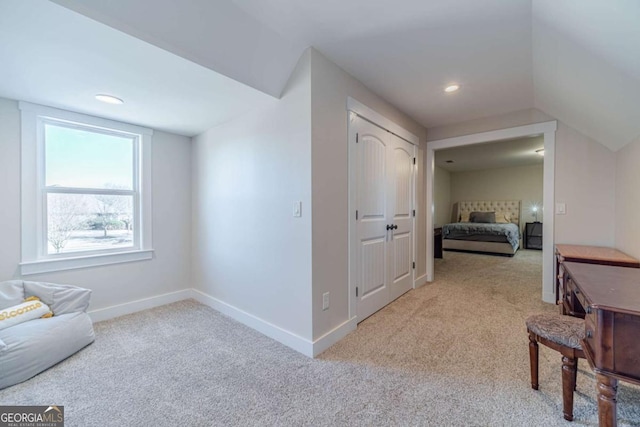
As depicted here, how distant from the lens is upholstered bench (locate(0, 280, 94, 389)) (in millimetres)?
1682

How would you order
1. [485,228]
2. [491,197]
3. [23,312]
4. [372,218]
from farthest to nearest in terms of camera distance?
1. [491,197]
2. [485,228]
3. [372,218]
4. [23,312]

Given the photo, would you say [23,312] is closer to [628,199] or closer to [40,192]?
[40,192]

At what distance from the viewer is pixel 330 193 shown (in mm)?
2137

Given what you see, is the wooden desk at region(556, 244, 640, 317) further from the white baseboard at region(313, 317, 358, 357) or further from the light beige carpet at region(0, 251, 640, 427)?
the white baseboard at region(313, 317, 358, 357)

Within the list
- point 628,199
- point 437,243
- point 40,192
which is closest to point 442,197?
A: point 437,243

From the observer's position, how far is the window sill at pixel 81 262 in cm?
231

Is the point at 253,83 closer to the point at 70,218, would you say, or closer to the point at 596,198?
the point at 70,218

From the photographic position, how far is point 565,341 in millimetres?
1319

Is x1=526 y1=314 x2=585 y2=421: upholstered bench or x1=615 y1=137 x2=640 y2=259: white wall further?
x1=615 y1=137 x2=640 y2=259: white wall

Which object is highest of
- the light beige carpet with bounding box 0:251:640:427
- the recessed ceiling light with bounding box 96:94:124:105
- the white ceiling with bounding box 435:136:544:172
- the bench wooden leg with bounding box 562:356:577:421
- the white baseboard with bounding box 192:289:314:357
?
the white ceiling with bounding box 435:136:544:172

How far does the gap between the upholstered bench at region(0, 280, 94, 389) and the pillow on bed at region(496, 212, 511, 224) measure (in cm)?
836

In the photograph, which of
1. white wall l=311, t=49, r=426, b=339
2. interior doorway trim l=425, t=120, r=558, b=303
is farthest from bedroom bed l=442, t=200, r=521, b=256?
white wall l=311, t=49, r=426, b=339

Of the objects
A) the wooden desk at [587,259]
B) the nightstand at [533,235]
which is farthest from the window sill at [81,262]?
the nightstand at [533,235]

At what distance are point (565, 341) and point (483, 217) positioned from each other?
22.0ft
